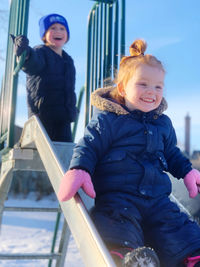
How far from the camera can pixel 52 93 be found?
128 inches

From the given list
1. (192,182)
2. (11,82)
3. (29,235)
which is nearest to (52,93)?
(11,82)

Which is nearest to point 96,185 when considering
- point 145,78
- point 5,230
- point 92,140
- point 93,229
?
point 92,140

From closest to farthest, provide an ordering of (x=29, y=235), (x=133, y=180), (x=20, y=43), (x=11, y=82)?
(x=133, y=180), (x=20, y=43), (x=11, y=82), (x=29, y=235)

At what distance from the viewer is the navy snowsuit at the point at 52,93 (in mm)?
3213

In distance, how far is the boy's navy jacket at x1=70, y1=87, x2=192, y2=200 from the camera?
61.0 inches

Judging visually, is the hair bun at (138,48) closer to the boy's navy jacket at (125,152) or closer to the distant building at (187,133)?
the boy's navy jacket at (125,152)

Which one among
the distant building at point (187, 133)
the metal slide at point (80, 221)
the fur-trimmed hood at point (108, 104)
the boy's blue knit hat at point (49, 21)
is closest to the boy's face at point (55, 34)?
the boy's blue knit hat at point (49, 21)

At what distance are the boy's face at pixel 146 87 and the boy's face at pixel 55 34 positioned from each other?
1883 mm

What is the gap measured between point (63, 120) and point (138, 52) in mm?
1625

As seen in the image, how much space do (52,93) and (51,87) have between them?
0.05 meters

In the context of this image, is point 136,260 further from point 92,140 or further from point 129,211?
point 92,140

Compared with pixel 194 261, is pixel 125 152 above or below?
above

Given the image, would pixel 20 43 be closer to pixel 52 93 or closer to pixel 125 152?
pixel 52 93

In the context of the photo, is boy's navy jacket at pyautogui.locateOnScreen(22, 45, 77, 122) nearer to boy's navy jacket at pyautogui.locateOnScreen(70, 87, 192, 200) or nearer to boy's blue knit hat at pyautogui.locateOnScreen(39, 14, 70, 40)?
boy's blue knit hat at pyautogui.locateOnScreen(39, 14, 70, 40)
